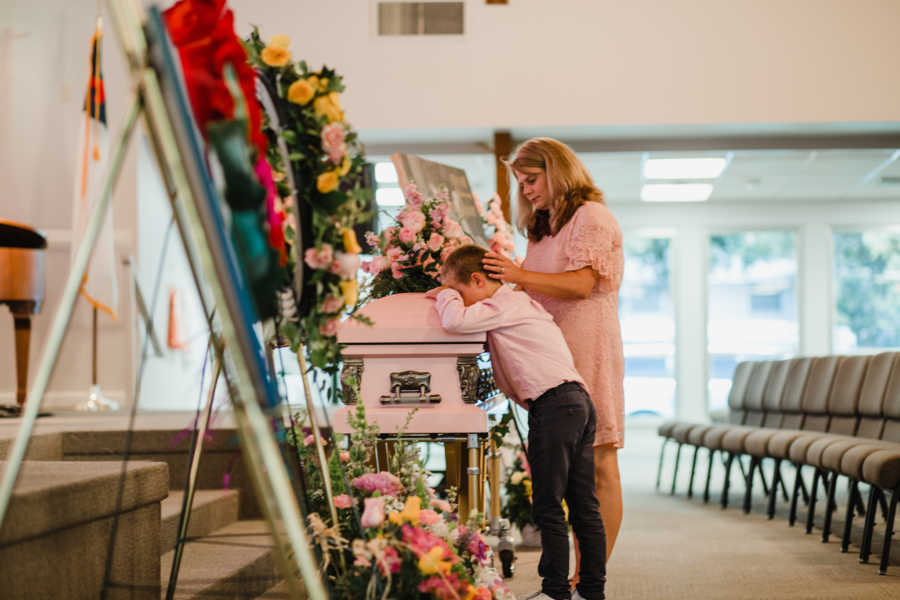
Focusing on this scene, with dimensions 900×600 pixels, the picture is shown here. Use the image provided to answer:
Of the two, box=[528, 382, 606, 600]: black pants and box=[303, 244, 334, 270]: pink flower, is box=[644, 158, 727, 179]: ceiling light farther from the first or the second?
box=[303, 244, 334, 270]: pink flower

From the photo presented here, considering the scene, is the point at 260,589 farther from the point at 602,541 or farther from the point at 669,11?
the point at 669,11

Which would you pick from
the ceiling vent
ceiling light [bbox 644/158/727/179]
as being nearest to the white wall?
the ceiling vent

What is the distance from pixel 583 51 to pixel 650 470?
375 cm

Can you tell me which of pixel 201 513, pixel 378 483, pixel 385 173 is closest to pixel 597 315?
pixel 378 483

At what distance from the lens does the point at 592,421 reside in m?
2.51

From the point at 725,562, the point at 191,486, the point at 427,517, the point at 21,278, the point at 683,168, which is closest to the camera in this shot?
the point at 191,486

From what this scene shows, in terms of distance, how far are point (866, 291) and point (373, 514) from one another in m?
9.89

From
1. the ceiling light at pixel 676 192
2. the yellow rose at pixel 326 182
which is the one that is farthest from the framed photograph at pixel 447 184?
the ceiling light at pixel 676 192

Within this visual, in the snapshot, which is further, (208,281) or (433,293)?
(433,293)

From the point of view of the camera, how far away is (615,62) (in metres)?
6.65

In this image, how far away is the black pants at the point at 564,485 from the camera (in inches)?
94.7

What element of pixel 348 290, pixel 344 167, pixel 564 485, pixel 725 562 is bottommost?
pixel 725 562

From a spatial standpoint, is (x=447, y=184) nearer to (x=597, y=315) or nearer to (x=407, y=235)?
(x=407, y=235)

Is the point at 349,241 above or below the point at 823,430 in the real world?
above
